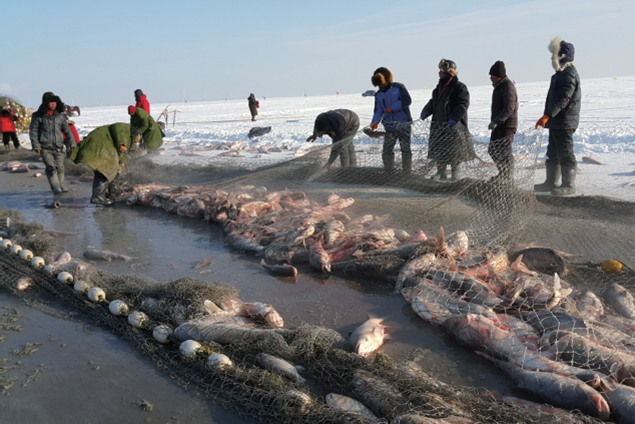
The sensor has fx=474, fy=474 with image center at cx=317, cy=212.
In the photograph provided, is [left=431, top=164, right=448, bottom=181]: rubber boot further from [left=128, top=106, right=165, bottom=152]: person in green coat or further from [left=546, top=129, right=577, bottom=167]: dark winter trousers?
[left=128, top=106, right=165, bottom=152]: person in green coat

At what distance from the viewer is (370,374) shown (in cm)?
274

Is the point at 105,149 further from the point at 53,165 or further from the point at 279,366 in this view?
the point at 279,366

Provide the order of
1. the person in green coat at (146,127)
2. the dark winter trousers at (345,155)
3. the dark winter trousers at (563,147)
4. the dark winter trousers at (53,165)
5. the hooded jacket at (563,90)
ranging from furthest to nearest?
the dark winter trousers at (53,165) < the person in green coat at (146,127) < the dark winter trousers at (345,155) < the dark winter trousers at (563,147) < the hooded jacket at (563,90)

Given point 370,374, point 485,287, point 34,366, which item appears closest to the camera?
point 370,374

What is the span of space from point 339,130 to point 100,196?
449cm

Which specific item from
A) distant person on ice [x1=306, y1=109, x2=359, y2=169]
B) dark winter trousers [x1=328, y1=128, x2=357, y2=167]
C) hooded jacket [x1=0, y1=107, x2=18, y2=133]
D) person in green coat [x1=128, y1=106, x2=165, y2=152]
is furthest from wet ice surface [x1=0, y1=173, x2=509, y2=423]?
hooded jacket [x1=0, y1=107, x2=18, y2=133]

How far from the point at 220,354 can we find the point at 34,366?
4.33 ft

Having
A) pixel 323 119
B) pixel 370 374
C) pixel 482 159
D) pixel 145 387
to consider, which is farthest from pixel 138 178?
pixel 370 374

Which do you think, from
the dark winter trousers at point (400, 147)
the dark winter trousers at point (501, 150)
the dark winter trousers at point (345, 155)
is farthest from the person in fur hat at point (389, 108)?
the dark winter trousers at point (501, 150)

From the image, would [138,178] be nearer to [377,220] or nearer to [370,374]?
[377,220]

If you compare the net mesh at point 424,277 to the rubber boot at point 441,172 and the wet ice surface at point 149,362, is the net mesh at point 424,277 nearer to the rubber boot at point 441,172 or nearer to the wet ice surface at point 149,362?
the rubber boot at point 441,172

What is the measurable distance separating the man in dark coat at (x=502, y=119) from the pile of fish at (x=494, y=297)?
6.26ft

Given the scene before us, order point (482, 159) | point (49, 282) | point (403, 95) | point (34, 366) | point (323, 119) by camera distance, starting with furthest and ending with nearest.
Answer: point (323, 119) < point (403, 95) < point (482, 159) < point (49, 282) < point (34, 366)

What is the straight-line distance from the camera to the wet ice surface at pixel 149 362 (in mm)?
2859
